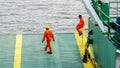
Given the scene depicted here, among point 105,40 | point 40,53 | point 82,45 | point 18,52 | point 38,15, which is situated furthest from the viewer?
point 38,15

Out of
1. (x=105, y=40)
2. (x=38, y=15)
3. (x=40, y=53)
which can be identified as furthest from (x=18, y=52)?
(x=38, y=15)

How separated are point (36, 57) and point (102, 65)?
4.04 meters

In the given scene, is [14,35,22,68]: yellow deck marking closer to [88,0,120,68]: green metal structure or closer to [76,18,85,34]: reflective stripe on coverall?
[76,18,85,34]: reflective stripe on coverall

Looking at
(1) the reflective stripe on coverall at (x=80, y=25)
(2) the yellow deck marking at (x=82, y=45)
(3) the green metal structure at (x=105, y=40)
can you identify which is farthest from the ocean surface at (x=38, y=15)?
(3) the green metal structure at (x=105, y=40)

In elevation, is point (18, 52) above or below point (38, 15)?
below

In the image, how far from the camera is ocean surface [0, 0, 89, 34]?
80.4 feet

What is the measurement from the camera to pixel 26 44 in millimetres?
18500

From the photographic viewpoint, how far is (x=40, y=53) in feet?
56.3

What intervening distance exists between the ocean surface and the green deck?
4393 mm

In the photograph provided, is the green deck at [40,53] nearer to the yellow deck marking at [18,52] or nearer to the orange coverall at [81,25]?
the yellow deck marking at [18,52]

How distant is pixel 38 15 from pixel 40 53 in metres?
11.2

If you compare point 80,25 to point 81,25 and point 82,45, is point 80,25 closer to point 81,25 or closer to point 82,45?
point 81,25

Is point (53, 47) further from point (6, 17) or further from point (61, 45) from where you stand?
point (6, 17)

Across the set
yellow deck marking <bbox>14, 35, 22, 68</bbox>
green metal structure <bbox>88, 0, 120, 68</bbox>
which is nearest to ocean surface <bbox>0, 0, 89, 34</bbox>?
yellow deck marking <bbox>14, 35, 22, 68</bbox>
